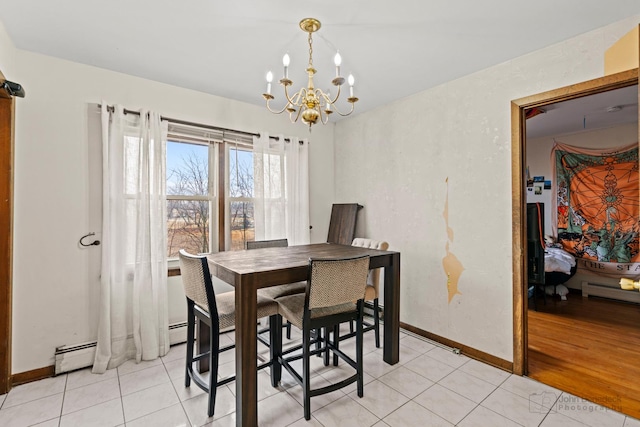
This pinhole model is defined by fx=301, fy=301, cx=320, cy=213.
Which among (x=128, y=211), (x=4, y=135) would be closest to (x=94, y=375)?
(x=128, y=211)

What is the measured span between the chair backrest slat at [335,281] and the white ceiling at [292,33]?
60.5 inches

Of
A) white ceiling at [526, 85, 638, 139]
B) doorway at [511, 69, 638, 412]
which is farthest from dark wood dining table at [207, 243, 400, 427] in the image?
white ceiling at [526, 85, 638, 139]

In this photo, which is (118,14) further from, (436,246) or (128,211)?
(436,246)

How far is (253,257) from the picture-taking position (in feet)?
7.59

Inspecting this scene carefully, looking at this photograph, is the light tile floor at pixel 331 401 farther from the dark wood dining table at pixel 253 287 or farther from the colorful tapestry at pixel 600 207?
the colorful tapestry at pixel 600 207

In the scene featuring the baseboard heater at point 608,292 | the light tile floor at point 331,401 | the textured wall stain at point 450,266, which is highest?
the textured wall stain at point 450,266

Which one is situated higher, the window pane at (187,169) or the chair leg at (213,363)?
the window pane at (187,169)

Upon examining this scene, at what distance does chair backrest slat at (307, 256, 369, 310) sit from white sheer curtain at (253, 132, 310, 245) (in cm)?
163

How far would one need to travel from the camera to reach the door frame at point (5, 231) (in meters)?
2.09

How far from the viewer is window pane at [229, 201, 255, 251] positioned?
3.33 metres

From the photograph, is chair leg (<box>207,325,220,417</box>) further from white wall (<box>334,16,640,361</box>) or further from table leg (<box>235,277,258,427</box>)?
white wall (<box>334,16,640,361</box>)

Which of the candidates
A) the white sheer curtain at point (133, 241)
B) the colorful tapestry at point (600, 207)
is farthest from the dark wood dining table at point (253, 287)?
the colorful tapestry at point (600, 207)

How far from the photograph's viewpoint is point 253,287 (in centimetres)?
175

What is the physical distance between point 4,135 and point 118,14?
1.20m
